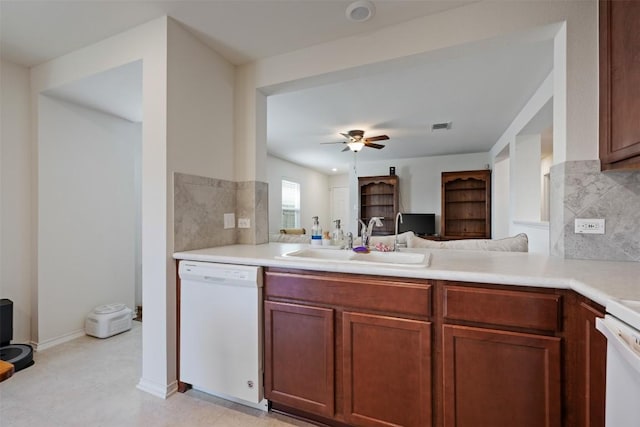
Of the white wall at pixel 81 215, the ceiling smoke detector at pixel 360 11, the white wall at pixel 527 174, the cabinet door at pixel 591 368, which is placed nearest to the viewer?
the cabinet door at pixel 591 368

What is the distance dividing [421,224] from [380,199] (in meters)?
1.09

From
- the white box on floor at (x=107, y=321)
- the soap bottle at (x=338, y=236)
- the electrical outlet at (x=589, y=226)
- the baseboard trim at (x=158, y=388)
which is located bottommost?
the baseboard trim at (x=158, y=388)

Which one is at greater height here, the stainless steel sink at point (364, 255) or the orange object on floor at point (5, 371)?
the stainless steel sink at point (364, 255)

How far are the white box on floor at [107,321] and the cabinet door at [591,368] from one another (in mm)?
3388

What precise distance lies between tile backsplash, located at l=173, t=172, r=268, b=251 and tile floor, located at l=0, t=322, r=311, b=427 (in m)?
0.95

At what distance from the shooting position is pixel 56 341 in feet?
8.63

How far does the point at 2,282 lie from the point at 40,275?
229 millimetres

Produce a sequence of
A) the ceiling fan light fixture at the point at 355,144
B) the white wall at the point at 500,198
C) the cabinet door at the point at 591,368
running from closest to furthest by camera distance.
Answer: the cabinet door at the point at 591,368 < the ceiling fan light fixture at the point at 355,144 < the white wall at the point at 500,198

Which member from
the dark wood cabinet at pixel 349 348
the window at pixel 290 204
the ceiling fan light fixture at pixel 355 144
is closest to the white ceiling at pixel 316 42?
the ceiling fan light fixture at pixel 355 144

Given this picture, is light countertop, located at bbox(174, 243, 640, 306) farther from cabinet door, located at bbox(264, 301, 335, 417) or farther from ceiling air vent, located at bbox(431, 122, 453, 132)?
ceiling air vent, located at bbox(431, 122, 453, 132)

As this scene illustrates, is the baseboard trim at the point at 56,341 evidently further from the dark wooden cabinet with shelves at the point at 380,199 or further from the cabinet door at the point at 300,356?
the dark wooden cabinet with shelves at the point at 380,199

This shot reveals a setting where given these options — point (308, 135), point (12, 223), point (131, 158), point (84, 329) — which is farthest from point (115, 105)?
point (308, 135)

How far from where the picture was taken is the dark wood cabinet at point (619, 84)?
1.32 m

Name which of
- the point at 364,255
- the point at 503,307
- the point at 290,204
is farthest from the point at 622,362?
the point at 290,204
